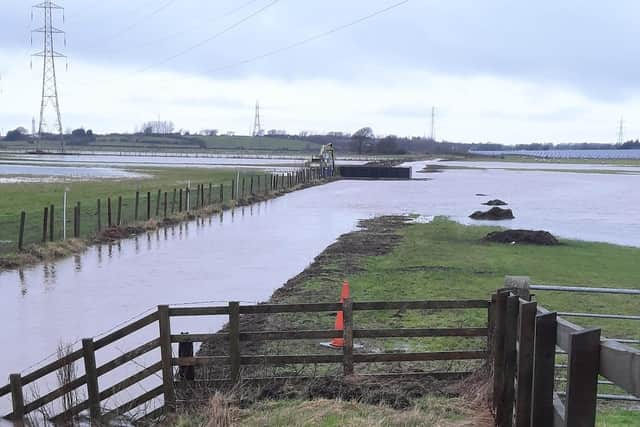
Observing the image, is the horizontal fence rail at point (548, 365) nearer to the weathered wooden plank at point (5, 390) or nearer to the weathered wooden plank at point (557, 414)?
the weathered wooden plank at point (557, 414)

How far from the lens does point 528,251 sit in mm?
22312

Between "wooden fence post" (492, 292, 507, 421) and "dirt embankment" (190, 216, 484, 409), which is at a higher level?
"wooden fence post" (492, 292, 507, 421)

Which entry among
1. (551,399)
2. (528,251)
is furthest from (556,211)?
(551,399)

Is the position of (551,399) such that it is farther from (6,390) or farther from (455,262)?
(455,262)

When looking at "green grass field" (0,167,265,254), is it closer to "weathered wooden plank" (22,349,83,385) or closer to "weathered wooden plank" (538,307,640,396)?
"weathered wooden plank" (22,349,83,385)

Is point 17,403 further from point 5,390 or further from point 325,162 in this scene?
point 325,162

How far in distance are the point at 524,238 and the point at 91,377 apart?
63.5ft

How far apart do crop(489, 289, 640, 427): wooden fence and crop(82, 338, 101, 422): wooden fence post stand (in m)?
4.35

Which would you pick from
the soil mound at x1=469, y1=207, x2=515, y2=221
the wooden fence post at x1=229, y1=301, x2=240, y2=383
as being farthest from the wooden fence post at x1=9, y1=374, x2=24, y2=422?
the soil mound at x1=469, y1=207, x2=515, y2=221

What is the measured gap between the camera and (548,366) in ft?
14.0

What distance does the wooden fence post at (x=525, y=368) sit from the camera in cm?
480

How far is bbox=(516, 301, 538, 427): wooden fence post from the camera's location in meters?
4.80

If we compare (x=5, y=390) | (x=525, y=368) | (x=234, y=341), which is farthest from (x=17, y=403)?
(x=525, y=368)

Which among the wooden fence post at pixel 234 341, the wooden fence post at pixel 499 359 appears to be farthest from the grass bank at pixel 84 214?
the wooden fence post at pixel 499 359
